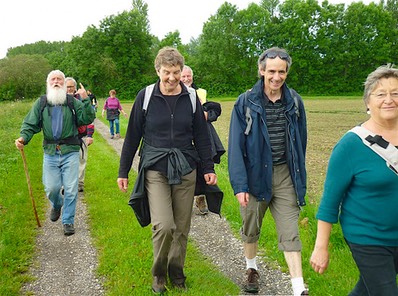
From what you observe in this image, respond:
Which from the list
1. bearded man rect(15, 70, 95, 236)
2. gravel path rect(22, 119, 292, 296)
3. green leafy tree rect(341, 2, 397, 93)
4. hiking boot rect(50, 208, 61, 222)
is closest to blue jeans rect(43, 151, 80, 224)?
bearded man rect(15, 70, 95, 236)

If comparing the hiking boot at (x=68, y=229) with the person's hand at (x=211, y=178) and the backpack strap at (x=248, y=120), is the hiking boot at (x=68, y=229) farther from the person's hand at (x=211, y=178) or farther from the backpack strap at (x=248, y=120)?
the backpack strap at (x=248, y=120)

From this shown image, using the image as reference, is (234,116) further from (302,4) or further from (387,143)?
(302,4)

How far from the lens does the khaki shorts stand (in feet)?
12.3

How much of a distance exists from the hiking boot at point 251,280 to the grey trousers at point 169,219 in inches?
26.9

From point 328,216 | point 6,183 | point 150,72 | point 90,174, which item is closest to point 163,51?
point 328,216

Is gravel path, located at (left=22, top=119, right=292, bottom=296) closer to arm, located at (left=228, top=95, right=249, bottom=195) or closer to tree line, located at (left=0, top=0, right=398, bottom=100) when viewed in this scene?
arm, located at (left=228, top=95, right=249, bottom=195)

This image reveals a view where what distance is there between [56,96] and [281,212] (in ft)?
11.9

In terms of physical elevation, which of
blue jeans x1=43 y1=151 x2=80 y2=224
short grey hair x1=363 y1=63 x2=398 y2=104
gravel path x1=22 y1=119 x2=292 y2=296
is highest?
short grey hair x1=363 y1=63 x2=398 y2=104

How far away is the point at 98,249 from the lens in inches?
207

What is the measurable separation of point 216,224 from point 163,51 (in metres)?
3.17

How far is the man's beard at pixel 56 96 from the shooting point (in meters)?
5.70

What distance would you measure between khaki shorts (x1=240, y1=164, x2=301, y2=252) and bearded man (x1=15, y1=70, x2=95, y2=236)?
291 centimetres

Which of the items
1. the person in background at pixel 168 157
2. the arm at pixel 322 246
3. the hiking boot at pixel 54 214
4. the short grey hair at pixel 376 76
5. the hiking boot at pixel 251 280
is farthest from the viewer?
the hiking boot at pixel 54 214

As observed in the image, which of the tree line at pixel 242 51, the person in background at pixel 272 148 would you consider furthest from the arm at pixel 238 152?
the tree line at pixel 242 51
